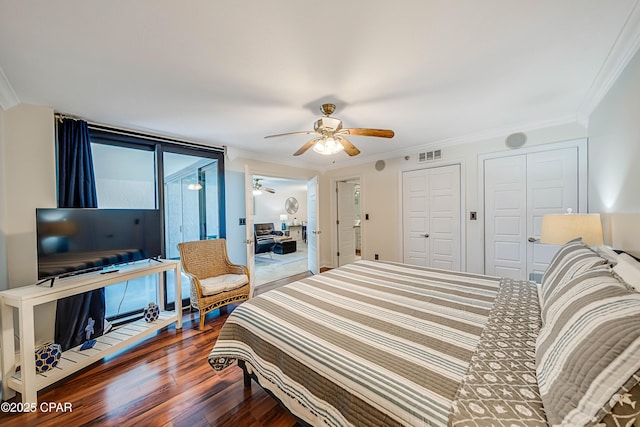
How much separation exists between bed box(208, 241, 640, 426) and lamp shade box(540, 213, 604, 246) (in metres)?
0.41

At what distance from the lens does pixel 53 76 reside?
1.71m

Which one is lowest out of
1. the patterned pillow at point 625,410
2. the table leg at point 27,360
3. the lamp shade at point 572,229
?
the table leg at point 27,360

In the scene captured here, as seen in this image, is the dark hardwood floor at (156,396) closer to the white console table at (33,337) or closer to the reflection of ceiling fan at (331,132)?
the white console table at (33,337)

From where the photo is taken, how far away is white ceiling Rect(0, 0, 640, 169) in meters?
1.19

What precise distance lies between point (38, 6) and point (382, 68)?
190cm

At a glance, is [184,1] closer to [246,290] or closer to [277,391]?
[277,391]

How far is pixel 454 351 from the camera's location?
3.49ft

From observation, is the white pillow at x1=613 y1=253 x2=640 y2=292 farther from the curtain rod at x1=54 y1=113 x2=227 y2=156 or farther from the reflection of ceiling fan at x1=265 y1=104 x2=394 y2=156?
the curtain rod at x1=54 y1=113 x2=227 y2=156

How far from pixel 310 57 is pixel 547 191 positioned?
3230mm

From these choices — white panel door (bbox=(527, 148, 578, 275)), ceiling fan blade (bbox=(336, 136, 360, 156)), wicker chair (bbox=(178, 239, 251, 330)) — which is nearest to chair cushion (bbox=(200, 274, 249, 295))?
wicker chair (bbox=(178, 239, 251, 330))

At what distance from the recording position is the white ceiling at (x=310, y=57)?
1.19 meters

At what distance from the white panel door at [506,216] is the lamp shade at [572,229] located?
1033 millimetres

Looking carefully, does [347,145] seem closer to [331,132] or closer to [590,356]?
[331,132]

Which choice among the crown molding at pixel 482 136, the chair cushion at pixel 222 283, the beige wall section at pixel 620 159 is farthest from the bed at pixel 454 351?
the crown molding at pixel 482 136
